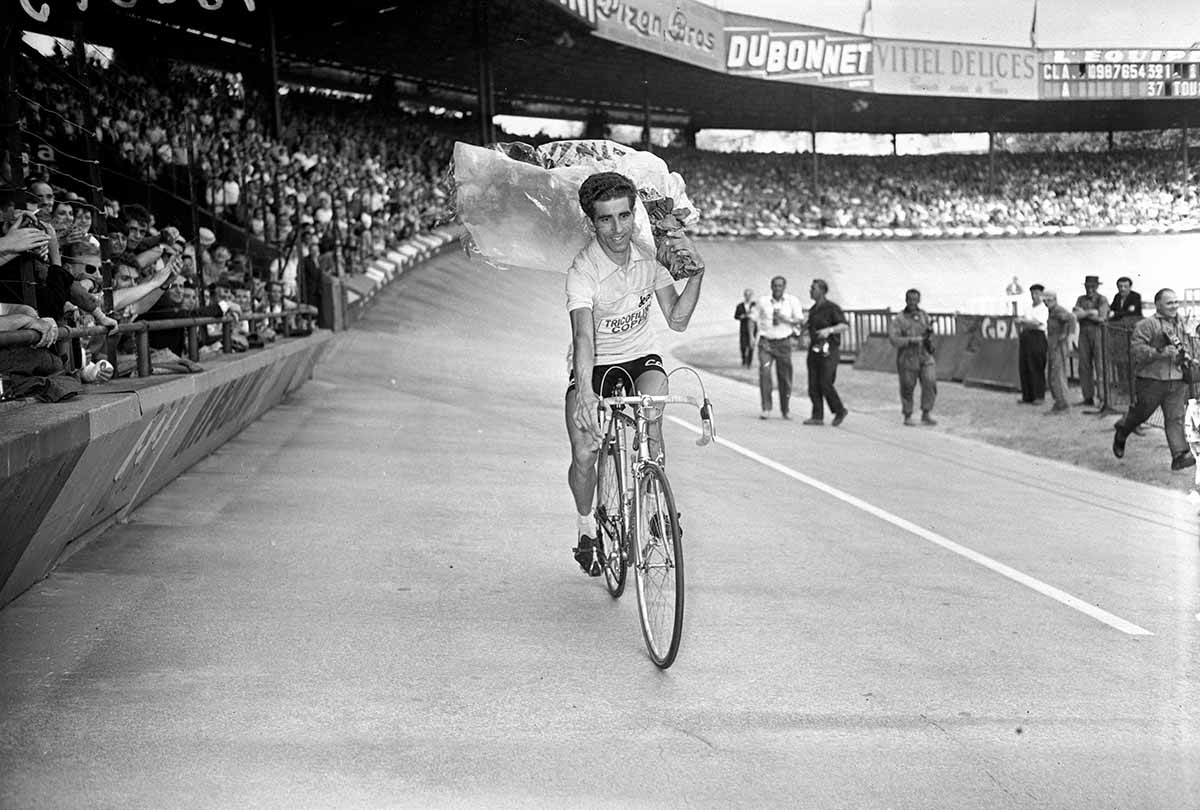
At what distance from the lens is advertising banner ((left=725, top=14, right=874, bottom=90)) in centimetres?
5238

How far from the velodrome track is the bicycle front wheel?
0.58 ft

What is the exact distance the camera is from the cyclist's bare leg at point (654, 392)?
6102 millimetres

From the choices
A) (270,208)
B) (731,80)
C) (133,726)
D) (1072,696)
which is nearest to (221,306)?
(133,726)

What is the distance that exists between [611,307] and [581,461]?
757 mm

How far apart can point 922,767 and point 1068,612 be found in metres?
2.93

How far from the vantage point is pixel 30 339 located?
22.1 ft

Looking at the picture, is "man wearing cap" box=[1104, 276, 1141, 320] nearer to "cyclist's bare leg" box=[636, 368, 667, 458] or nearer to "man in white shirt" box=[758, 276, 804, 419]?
"man in white shirt" box=[758, 276, 804, 419]

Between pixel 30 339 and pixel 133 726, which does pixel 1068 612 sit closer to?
pixel 133 726

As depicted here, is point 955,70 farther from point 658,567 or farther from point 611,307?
point 658,567

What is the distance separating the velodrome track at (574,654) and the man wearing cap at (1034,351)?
8.42m

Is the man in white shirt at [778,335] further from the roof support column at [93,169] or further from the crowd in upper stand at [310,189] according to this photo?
the roof support column at [93,169]

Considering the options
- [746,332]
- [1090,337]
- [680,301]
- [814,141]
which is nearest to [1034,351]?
[1090,337]

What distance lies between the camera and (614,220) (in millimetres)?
6293

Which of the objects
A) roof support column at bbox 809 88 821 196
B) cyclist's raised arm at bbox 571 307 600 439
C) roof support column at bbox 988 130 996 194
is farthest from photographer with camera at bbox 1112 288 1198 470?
roof support column at bbox 988 130 996 194
